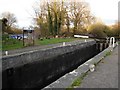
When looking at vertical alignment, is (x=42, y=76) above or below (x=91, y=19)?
below

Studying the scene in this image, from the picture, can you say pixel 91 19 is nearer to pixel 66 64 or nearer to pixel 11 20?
pixel 11 20

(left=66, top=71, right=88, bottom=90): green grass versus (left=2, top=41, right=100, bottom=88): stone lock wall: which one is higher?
(left=66, top=71, right=88, bottom=90): green grass

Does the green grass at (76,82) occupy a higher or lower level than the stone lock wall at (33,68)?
higher

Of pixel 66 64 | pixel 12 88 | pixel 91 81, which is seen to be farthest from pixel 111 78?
pixel 66 64

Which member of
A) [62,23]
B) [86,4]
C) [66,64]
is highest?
[86,4]

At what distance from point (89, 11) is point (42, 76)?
2124 inches

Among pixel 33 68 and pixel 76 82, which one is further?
pixel 33 68

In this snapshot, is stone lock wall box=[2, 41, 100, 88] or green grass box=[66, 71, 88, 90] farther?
stone lock wall box=[2, 41, 100, 88]

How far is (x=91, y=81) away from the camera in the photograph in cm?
759

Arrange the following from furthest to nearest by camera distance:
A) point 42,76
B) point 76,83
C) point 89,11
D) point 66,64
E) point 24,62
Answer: point 89,11
point 66,64
point 42,76
point 24,62
point 76,83

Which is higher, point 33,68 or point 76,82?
point 76,82

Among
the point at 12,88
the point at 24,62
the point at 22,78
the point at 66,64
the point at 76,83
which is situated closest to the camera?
the point at 76,83

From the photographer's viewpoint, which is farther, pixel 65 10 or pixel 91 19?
pixel 91 19

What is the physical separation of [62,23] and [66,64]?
42591 millimetres
